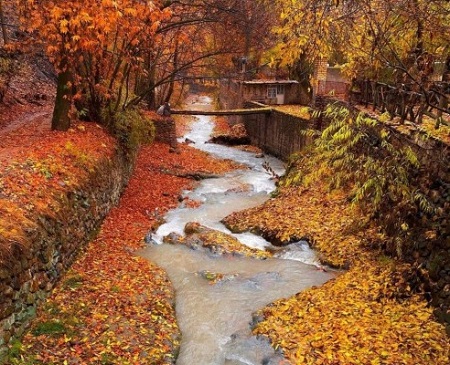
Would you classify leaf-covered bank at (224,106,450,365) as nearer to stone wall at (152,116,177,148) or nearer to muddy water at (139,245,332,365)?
muddy water at (139,245,332,365)

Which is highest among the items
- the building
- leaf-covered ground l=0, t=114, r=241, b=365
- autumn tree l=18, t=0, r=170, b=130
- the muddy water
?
autumn tree l=18, t=0, r=170, b=130

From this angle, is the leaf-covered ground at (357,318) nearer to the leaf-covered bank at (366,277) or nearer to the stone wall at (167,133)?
the leaf-covered bank at (366,277)

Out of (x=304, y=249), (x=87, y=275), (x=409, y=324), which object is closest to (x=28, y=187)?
(x=87, y=275)

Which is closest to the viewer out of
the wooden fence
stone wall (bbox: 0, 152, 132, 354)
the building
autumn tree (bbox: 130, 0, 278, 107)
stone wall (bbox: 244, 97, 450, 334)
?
stone wall (bbox: 0, 152, 132, 354)

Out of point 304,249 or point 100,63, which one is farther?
point 100,63

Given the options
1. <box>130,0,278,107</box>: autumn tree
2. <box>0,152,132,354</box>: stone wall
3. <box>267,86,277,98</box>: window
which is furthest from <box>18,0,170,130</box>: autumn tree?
<box>267,86,277,98</box>: window

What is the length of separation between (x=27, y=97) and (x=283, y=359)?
18.7m

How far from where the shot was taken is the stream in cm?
781

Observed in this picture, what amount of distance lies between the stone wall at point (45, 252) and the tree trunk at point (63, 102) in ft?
6.34

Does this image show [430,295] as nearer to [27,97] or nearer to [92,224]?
[92,224]

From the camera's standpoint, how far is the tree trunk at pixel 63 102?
42.5ft

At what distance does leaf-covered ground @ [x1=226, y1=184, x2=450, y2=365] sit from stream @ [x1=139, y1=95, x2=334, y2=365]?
436mm

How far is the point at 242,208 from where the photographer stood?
16.2 metres

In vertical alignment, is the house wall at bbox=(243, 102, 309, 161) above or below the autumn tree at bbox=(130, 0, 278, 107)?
below
